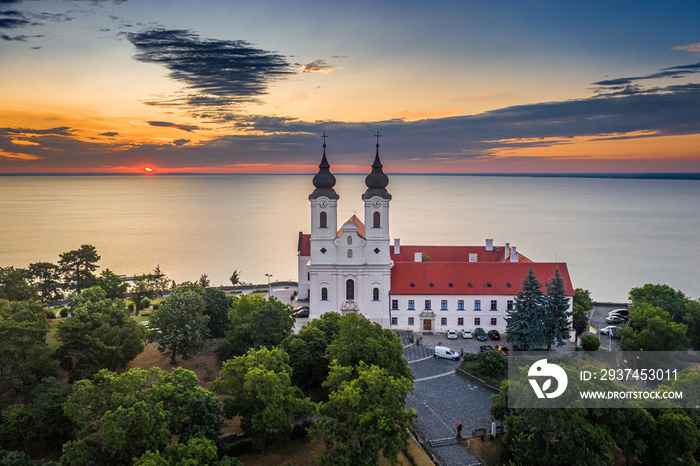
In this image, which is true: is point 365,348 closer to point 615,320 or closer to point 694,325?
point 694,325

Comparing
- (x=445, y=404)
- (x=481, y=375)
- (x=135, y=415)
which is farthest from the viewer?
(x=481, y=375)

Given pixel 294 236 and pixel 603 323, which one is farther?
pixel 294 236

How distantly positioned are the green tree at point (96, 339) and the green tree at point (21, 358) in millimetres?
1056

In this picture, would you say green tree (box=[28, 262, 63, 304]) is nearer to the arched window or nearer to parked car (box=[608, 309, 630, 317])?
the arched window

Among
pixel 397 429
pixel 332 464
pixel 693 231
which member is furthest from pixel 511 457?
pixel 693 231

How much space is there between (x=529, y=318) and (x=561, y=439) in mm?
16136

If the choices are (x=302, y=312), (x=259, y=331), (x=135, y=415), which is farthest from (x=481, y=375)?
(x=135, y=415)

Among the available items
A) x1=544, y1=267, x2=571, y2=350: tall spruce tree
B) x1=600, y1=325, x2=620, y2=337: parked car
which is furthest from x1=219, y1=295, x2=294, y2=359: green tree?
x1=600, y1=325, x2=620, y2=337: parked car

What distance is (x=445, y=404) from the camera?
2881 centimetres

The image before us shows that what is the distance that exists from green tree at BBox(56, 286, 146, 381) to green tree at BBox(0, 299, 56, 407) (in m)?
1.06

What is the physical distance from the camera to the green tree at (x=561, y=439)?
2034cm

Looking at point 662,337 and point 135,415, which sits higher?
point 135,415

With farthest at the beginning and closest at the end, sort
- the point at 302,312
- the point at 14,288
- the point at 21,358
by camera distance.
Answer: the point at 302,312
the point at 14,288
the point at 21,358

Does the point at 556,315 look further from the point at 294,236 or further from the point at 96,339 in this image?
the point at 294,236
